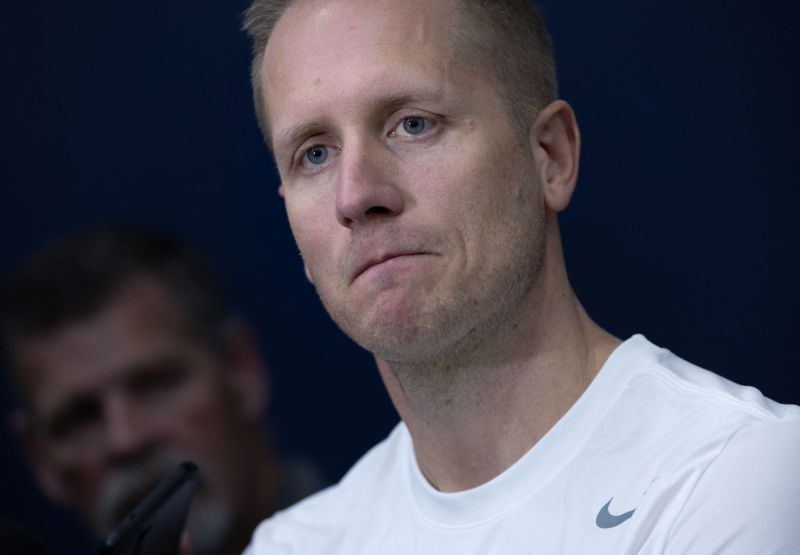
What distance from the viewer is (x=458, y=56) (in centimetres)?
160

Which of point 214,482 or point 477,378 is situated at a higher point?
point 477,378

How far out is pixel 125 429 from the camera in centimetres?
252

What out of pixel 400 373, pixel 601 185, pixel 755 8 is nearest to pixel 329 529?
pixel 400 373

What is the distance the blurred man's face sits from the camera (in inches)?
Answer: 98.9

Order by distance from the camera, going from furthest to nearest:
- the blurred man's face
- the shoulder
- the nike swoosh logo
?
the blurred man's face
the shoulder
the nike swoosh logo

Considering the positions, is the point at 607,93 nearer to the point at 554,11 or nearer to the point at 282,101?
the point at 554,11

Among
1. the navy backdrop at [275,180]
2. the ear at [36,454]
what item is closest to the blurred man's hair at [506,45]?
the navy backdrop at [275,180]

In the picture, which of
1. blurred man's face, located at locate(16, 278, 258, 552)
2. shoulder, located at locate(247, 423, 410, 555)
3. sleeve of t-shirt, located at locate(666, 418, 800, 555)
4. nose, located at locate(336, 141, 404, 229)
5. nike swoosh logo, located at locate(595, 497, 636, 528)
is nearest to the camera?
sleeve of t-shirt, located at locate(666, 418, 800, 555)

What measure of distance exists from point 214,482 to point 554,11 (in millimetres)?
1349

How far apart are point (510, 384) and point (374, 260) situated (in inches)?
11.5

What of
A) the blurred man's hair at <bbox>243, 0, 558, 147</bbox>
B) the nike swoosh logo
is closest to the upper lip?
the blurred man's hair at <bbox>243, 0, 558, 147</bbox>

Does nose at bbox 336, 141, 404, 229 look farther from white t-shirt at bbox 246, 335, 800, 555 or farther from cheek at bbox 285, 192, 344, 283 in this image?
white t-shirt at bbox 246, 335, 800, 555

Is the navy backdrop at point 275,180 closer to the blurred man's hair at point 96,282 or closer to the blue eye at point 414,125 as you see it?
the blurred man's hair at point 96,282

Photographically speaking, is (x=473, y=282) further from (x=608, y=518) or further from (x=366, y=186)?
(x=608, y=518)
